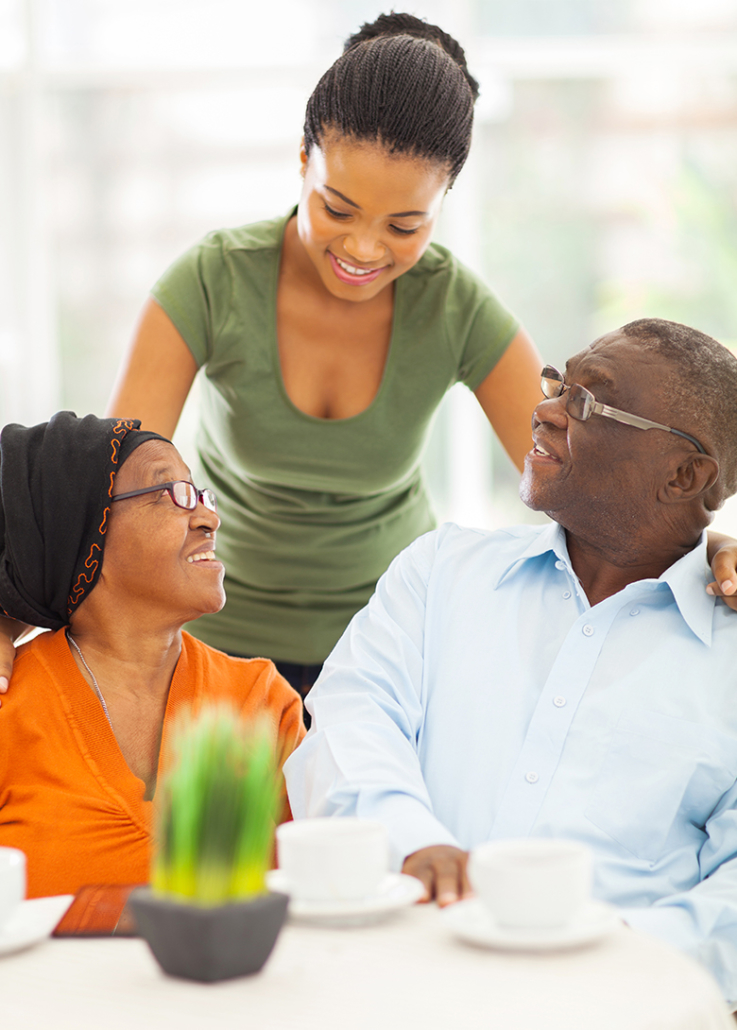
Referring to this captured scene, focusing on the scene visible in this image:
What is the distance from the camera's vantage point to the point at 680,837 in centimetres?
157

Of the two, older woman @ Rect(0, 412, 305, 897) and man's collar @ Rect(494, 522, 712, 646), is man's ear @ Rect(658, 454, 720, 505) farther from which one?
older woman @ Rect(0, 412, 305, 897)

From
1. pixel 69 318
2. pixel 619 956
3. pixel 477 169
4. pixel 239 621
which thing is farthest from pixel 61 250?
pixel 619 956

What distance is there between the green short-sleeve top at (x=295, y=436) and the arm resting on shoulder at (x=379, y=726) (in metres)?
0.38

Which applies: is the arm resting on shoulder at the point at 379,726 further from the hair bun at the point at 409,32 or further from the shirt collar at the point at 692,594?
the hair bun at the point at 409,32

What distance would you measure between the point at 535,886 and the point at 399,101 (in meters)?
1.43

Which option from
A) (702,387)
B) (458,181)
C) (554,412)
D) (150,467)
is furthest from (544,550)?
(458,181)

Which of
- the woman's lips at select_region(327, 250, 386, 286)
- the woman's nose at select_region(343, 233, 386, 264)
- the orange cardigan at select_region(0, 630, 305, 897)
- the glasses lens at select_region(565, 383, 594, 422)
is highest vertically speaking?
the woman's nose at select_region(343, 233, 386, 264)

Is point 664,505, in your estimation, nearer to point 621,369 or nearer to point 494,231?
point 621,369

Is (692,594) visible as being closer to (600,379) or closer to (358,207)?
(600,379)

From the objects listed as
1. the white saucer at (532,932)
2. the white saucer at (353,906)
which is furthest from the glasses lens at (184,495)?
the white saucer at (532,932)

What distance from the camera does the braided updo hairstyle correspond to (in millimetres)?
1939

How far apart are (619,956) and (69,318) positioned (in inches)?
222

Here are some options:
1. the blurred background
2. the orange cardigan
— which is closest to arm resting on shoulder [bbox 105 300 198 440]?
the orange cardigan

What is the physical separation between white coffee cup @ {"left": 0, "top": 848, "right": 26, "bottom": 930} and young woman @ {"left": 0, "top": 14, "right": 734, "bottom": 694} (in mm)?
1224
